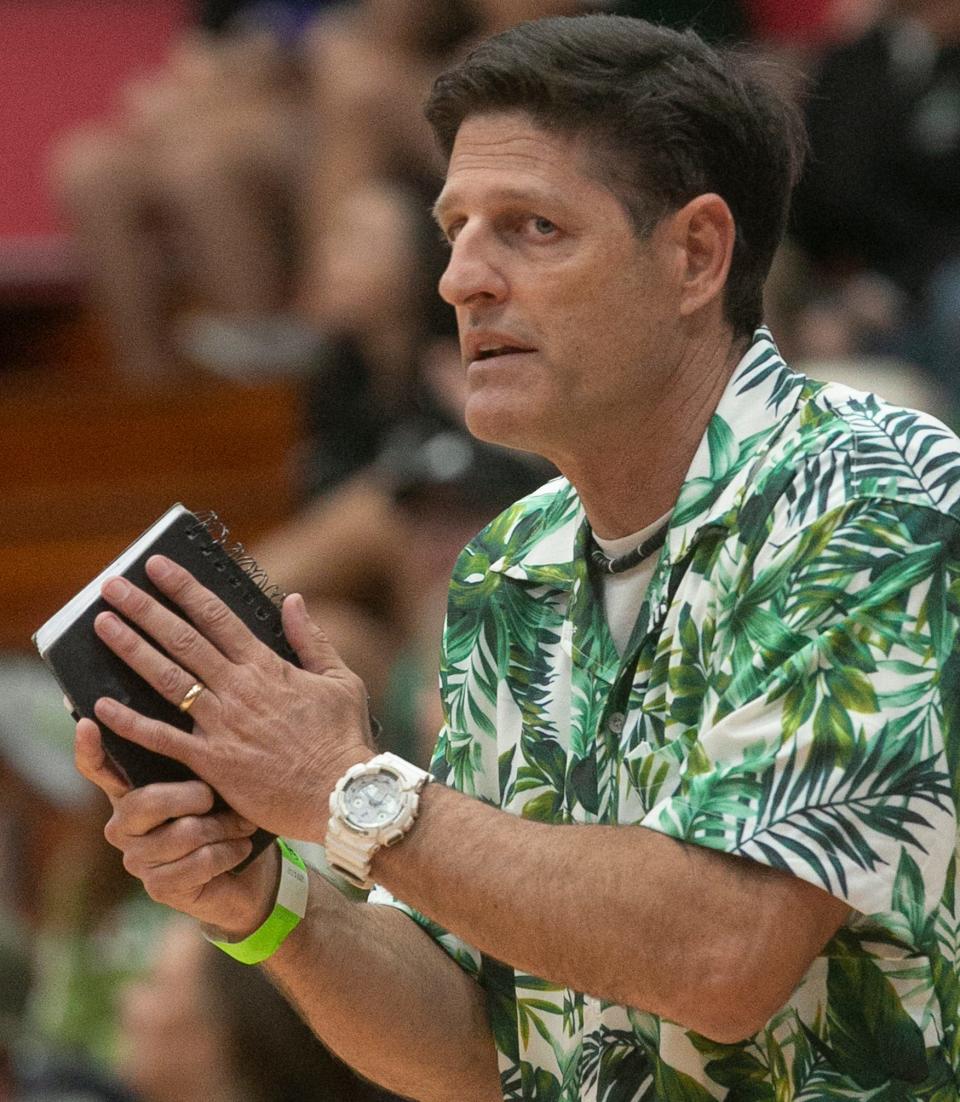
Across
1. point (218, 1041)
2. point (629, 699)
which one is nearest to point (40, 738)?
point (218, 1041)

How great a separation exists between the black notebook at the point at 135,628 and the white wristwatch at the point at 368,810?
0.60 ft

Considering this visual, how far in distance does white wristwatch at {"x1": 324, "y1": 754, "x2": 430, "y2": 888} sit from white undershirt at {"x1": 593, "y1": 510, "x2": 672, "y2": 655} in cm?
32

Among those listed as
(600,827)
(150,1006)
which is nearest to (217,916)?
(600,827)

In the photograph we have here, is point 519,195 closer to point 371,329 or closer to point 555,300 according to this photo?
point 555,300

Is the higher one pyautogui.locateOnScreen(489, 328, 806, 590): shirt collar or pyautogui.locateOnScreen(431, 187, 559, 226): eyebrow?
pyautogui.locateOnScreen(431, 187, 559, 226): eyebrow

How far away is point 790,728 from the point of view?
1859 mm

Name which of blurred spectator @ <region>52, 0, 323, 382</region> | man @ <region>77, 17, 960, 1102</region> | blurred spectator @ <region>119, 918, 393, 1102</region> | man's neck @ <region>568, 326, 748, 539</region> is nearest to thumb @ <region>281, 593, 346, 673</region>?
man @ <region>77, 17, 960, 1102</region>

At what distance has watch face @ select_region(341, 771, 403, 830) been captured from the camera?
1.93 meters

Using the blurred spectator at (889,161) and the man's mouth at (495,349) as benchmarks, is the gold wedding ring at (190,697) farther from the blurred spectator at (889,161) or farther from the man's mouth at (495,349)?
the blurred spectator at (889,161)

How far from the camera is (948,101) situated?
17.8ft

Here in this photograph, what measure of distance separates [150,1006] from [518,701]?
5.51 feet

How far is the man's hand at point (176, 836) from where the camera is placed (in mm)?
2037

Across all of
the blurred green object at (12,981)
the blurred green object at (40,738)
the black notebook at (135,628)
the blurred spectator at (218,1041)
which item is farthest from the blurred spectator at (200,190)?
the black notebook at (135,628)

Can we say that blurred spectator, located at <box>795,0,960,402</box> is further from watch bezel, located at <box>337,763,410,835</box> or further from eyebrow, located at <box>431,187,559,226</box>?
watch bezel, located at <box>337,763,410,835</box>
